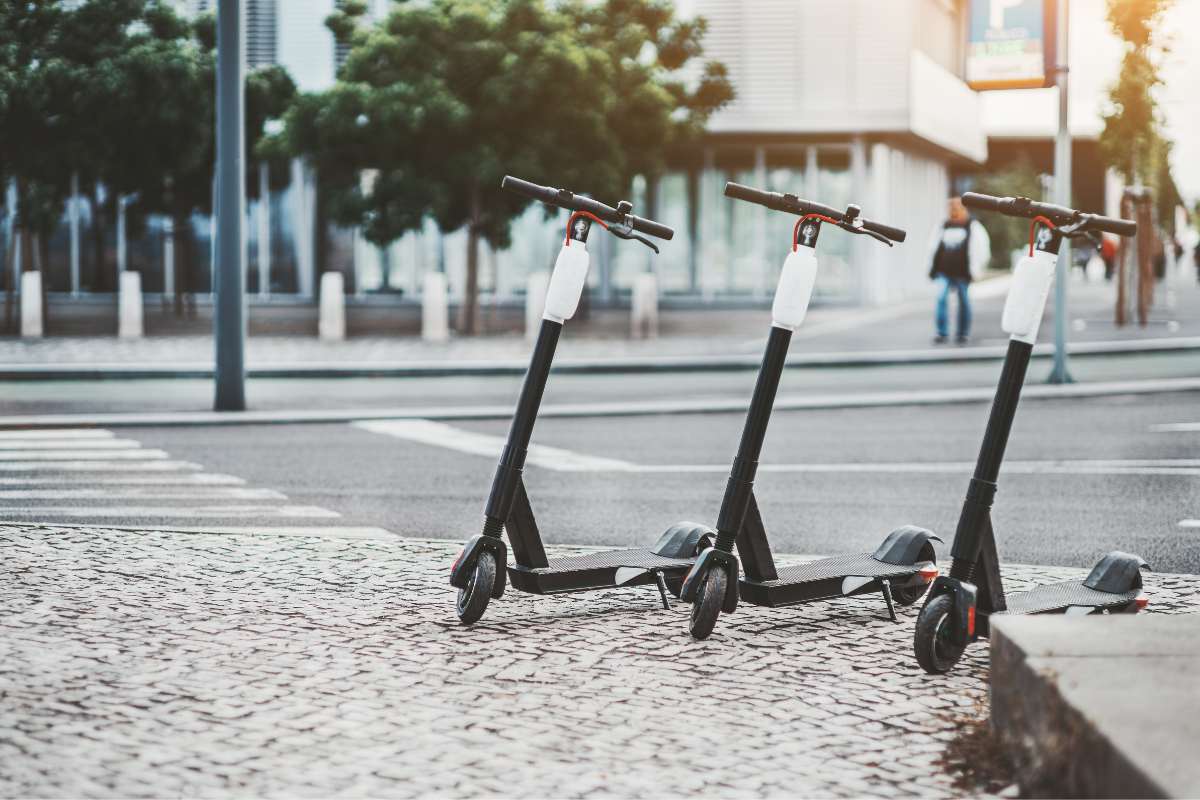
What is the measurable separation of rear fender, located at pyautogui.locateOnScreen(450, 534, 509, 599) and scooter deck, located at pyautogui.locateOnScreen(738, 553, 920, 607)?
0.83 metres

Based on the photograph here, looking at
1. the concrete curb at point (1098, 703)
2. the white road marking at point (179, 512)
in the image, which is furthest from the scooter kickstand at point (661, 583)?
the white road marking at point (179, 512)

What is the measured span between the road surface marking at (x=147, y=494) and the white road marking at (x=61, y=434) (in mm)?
3156

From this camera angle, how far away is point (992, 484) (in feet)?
17.0

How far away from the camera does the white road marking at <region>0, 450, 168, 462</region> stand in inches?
458

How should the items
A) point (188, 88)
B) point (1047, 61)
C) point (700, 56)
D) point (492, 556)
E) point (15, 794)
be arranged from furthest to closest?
point (700, 56) < point (188, 88) < point (1047, 61) < point (492, 556) < point (15, 794)

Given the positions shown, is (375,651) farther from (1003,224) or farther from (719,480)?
(1003,224)

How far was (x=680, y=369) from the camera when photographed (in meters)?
19.9

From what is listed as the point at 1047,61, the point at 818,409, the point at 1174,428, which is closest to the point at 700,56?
the point at 1047,61

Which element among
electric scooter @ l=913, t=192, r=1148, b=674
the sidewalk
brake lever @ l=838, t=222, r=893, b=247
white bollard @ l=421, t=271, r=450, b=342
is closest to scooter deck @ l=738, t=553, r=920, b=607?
electric scooter @ l=913, t=192, r=1148, b=674

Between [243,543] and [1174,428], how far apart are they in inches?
327

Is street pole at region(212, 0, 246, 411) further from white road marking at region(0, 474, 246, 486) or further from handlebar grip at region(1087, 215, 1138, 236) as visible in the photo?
handlebar grip at region(1087, 215, 1138, 236)

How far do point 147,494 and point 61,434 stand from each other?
3.78 meters

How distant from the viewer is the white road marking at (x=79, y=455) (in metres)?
11.6

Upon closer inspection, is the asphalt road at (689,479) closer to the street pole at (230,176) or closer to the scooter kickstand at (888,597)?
the street pole at (230,176)
